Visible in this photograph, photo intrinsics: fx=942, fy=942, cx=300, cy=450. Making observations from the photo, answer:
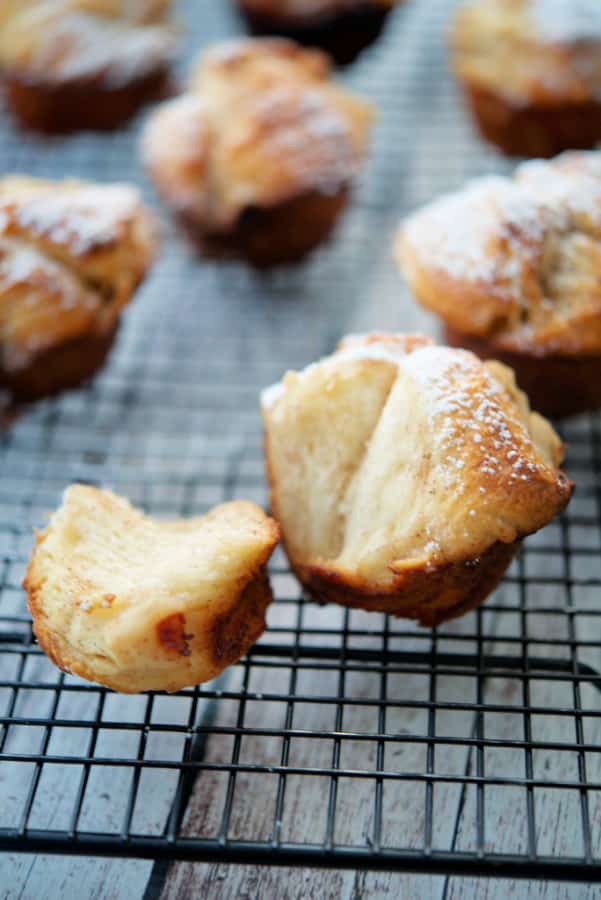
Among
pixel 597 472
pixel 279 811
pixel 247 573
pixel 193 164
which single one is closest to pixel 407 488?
pixel 247 573

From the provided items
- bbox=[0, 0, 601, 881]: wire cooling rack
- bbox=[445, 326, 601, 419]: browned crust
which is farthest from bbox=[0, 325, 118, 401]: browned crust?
bbox=[445, 326, 601, 419]: browned crust

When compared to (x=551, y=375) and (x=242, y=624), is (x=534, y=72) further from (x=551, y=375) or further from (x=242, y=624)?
(x=242, y=624)

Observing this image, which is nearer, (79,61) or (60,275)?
(60,275)

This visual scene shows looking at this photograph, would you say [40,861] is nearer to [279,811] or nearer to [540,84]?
[279,811]

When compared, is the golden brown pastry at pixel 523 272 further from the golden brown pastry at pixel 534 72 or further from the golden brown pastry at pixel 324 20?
the golden brown pastry at pixel 324 20

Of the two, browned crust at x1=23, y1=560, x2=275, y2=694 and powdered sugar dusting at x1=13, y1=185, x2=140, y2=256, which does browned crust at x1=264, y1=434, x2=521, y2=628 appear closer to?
browned crust at x1=23, y1=560, x2=275, y2=694

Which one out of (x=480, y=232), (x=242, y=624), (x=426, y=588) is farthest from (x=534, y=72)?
(x=242, y=624)
